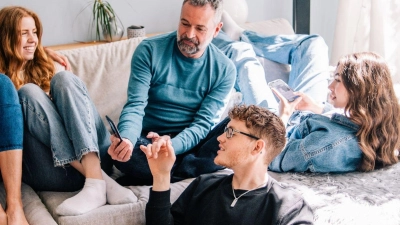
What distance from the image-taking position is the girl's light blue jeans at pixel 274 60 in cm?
239

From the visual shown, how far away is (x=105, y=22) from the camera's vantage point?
8.79 feet

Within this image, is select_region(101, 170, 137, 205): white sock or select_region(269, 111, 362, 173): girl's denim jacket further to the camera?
→ select_region(269, 111, 362, 173): girl's denim jacket

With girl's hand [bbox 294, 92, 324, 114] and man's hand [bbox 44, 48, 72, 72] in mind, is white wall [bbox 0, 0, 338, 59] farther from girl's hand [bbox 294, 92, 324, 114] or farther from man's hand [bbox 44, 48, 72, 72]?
girl's hand [bbox 294, 92, 324, 114]

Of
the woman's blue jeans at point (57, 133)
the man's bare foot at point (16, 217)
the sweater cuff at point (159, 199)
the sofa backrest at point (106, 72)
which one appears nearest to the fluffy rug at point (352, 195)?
the sweater cuff at point (159, 199)

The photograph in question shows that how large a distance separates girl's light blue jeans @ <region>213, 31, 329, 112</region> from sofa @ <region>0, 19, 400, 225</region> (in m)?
0.52

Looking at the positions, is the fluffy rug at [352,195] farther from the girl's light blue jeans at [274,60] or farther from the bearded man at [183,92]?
the girl's light blue jeans at [274,60]

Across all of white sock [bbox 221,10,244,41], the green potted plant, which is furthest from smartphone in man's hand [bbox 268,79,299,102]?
the green potted plant

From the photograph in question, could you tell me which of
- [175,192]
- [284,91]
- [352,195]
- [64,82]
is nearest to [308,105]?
[284,91]

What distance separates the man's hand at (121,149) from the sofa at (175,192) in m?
0.15

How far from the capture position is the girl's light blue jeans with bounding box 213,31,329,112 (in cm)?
239

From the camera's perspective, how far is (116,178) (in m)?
1.93

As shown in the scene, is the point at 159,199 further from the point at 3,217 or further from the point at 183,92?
the point at 183,92

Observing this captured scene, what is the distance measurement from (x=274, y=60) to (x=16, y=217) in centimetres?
162

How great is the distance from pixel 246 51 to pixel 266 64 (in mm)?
233
